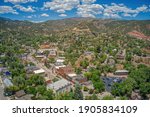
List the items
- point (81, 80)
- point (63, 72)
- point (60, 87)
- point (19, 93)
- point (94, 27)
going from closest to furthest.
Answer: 1. point (19, 93)
2. point (60, 87)
3. point (81, 80)
4. point (63, 72)
5. point (94, 27)

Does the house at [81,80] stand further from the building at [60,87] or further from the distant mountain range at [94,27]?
the distant mountain range at [94,27]

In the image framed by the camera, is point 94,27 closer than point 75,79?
No

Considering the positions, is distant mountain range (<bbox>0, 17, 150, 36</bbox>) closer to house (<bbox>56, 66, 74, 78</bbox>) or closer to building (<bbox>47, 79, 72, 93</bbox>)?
house (<bbox>56, 66, 74, 78</bbox>)

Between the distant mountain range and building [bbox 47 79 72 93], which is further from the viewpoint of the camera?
the distant mountain range

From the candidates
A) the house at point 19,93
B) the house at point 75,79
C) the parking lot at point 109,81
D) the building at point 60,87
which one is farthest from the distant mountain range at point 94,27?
the house at point 19,93

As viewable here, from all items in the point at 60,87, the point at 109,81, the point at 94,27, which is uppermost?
the point at 94,27

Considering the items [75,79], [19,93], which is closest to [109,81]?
[75,79]

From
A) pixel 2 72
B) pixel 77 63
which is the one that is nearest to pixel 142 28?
pixel 77 63

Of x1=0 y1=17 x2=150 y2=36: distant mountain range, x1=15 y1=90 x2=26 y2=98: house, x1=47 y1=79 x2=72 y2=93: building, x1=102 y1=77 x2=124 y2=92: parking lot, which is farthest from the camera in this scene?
x1=0 y1=17 x2=150 y2=36: distant mountain range

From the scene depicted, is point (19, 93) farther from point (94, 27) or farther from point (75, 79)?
point (94, 27)

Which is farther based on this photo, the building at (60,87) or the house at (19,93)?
the building at (60,87)

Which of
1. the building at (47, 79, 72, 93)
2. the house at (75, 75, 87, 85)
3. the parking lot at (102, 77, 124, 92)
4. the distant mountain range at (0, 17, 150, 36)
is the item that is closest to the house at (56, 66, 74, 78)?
the house at (75, 75, 87, 85)

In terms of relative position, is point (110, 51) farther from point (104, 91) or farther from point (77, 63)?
point (104, 91)
